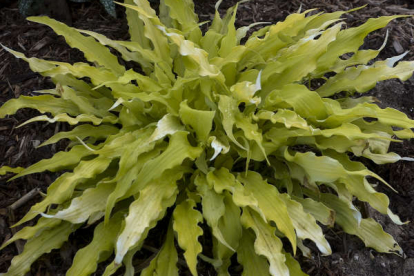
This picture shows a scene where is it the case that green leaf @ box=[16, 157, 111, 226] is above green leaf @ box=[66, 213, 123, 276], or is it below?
above

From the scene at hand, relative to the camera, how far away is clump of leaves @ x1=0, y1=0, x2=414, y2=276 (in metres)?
1.91

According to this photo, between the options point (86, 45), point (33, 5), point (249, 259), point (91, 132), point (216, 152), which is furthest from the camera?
point (33, 5)

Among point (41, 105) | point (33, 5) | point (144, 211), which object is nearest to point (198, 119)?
point (144, 211)

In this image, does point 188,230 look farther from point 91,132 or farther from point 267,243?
point 91,132

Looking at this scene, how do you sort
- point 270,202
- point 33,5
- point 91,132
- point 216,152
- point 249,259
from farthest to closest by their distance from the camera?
point 33,5 < point 91,132 < point 249,259 < point 270,202 < point 216,152

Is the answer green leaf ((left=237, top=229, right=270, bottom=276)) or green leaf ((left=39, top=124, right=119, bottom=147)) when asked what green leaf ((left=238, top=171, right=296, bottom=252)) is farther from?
green leaf ((left=39, top=124, right=119, bottom=147))

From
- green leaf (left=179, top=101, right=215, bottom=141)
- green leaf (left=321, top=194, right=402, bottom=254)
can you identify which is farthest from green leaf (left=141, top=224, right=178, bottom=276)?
green leaf (left=321, top=194, right=402, bottom=254)

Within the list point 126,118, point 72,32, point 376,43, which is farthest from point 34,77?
point 376,43

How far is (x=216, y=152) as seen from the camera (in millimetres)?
1832

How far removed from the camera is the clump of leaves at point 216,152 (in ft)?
6.26

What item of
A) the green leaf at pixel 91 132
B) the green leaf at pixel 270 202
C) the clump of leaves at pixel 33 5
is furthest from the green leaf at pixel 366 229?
the clump of leaves at pixel 33 5

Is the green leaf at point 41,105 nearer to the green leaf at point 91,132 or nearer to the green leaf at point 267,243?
the green leaf at point 91,132

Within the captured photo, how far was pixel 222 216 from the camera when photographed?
203 cm

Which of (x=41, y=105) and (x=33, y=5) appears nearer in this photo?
(x=41, y=105)
